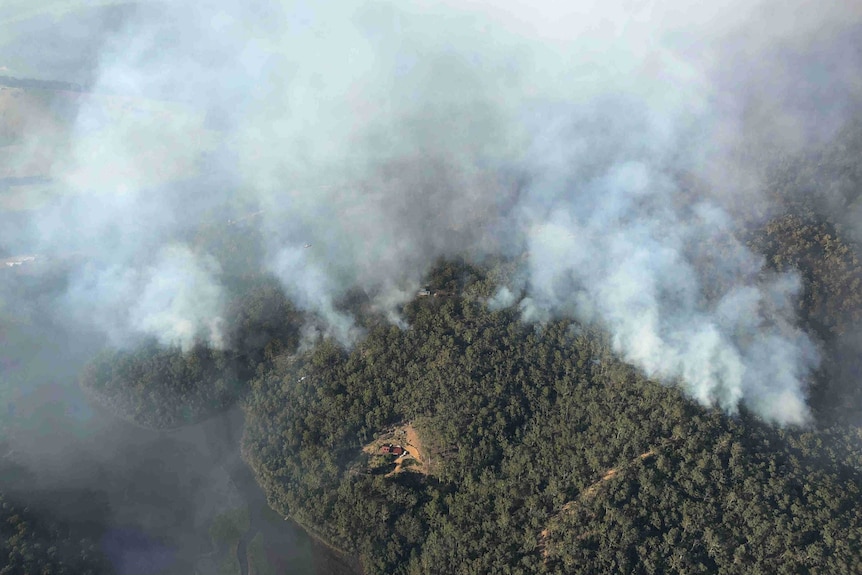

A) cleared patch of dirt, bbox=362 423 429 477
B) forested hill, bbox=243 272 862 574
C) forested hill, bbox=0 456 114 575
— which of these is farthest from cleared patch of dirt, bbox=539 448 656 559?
forested hill, bbox=0 456 114 575

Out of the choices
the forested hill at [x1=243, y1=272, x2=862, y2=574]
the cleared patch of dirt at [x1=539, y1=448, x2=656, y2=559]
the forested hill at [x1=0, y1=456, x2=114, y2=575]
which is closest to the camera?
the forested hill at [x1=243, y1=272, x2=862, y2=574]

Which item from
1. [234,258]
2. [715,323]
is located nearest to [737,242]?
[715,323]

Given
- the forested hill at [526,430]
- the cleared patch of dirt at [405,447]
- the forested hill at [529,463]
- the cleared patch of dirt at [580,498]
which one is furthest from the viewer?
the cleared patch of dirt at [405,447]

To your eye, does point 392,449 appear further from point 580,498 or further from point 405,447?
point 580,498

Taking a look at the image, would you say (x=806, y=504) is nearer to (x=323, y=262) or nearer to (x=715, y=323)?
(x=715, y=323)

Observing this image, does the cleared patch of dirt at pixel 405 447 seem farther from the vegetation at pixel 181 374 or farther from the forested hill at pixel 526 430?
the vegetation at pixel 181 374

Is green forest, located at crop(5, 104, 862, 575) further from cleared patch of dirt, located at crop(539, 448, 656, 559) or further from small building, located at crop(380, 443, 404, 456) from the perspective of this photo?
small building, located at crop(380, 443, 404, 456)

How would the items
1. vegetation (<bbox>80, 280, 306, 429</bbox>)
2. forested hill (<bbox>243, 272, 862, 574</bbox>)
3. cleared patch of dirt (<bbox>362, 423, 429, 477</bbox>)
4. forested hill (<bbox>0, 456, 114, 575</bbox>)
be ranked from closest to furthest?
forested hill (<bbox>243, 272, 862, 574</bbox>) → forested hill (<bbox>0, 456, 114, 575</bbox>) → cleared patch of dirt (<bbox>362, 423, 429, 477</bbox>) → vegetation (<bbox>80, 280, 306, 429</bbox>)

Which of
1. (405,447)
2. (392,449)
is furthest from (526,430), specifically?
(392,449)

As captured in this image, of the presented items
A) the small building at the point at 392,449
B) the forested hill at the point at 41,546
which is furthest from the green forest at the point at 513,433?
the small building at the point at 392,449
